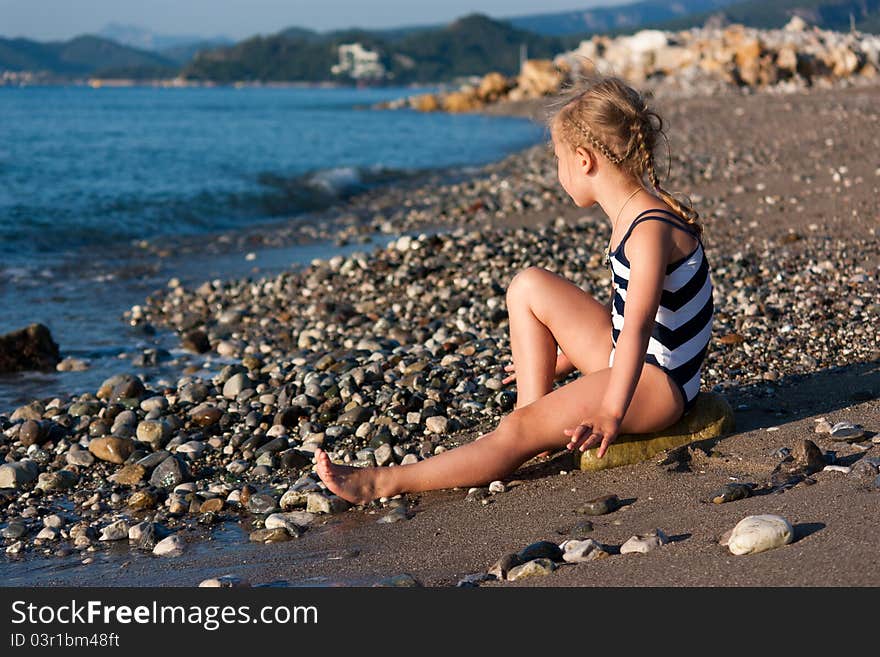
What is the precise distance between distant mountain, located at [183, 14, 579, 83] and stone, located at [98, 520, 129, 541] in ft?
460

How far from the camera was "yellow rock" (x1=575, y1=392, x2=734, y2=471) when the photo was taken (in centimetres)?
404

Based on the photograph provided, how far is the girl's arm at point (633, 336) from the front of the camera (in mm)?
3600

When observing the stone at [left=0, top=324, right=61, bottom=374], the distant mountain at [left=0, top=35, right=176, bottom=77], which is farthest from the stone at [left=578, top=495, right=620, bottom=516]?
the distant mountain at [left=0, top=35, right=176, bottom=77]

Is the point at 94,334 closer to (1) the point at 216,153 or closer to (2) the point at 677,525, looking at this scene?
(2) the point at 677,525

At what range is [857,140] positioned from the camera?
16.0 metres

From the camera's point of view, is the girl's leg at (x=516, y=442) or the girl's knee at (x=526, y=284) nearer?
the girl's leg at (x=516, y=442)

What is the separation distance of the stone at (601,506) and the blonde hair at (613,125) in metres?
1.14

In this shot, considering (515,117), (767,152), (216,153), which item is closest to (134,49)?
(515,117)

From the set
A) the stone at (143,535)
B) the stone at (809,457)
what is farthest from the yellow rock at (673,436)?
the stone at (143,535)

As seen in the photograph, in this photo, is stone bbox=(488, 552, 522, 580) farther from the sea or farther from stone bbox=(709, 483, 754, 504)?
the sea

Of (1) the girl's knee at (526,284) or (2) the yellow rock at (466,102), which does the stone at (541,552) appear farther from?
(2) the yellow rock at (466,102)

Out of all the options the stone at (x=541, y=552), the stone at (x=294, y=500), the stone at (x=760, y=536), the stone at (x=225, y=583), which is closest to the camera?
the stone at (x=760, y=536)

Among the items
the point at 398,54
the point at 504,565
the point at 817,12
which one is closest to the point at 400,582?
the point at 504,565
